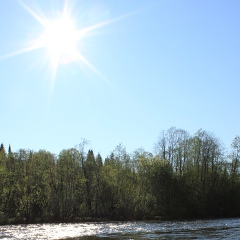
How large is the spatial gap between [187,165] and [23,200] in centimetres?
4123

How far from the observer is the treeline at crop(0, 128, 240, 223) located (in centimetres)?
8019

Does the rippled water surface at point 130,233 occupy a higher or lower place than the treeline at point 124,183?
lower

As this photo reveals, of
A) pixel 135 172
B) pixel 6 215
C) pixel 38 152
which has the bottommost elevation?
pixel 6 215

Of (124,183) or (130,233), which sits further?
(124,183)

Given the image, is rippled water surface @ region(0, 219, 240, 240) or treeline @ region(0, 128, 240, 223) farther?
treeline @ region(0, 128, 240, 223)

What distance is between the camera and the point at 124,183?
87.9 metres

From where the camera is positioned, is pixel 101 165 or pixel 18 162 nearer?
pixel 18 162

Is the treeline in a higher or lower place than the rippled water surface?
higher

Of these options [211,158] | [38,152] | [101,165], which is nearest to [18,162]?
[38,152]

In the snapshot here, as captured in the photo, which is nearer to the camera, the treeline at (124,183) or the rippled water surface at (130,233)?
the rippled water surface at (130,233)

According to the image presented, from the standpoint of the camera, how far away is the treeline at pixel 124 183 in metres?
80.2

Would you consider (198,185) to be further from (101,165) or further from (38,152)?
(38,152)

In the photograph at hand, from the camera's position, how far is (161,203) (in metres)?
84.2

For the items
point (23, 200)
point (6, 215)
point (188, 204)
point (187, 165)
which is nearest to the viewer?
point (6, 215)
